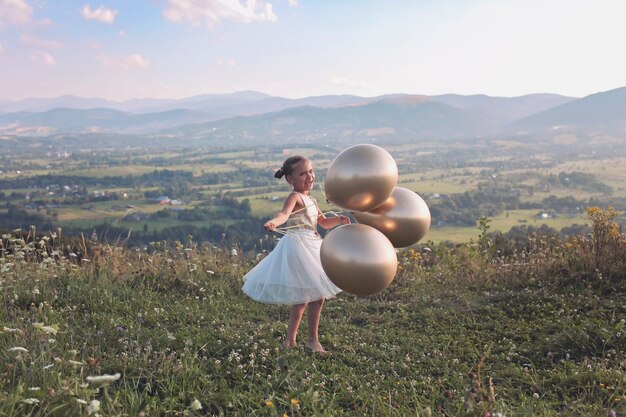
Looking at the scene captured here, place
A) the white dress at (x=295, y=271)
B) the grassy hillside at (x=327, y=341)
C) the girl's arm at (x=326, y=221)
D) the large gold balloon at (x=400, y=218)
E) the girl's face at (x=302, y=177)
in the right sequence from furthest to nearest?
the girl's arm at (x=326, y=221), the girl's face at (x=302, y=177), the white dress at (x=295, y=271), the large gold balloon at (x=400, y=218), the grassy hillside at (x=327, y=341)

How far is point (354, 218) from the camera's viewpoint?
4156 mm

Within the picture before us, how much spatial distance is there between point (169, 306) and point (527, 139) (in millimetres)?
159860

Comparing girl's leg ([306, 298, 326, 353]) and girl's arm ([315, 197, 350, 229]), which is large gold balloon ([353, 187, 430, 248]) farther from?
girl's leg ([306, 298, 326, 353])

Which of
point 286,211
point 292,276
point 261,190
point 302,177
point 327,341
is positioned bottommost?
point 261,190

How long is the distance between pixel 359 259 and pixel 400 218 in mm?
628

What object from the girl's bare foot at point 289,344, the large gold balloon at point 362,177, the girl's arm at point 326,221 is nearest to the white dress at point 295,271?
the girl's arm at point 326,221

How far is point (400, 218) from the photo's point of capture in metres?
3.87

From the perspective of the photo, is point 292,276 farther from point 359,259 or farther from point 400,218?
point 400,218

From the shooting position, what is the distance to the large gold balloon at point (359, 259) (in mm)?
3459

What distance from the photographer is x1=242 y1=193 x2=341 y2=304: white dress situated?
4125mm

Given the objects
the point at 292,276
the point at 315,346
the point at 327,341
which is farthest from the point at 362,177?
the point at 327,341

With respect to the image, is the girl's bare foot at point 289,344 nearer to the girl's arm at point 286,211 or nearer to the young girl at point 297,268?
the young girl at point 297,268

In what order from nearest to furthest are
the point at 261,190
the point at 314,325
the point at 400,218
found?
the point at 400,218, the point at 314,325, the point at 261,190

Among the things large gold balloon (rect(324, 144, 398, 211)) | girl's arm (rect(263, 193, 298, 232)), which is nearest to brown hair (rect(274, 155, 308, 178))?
girl's arm (rect(263, 193, 298, 232))
